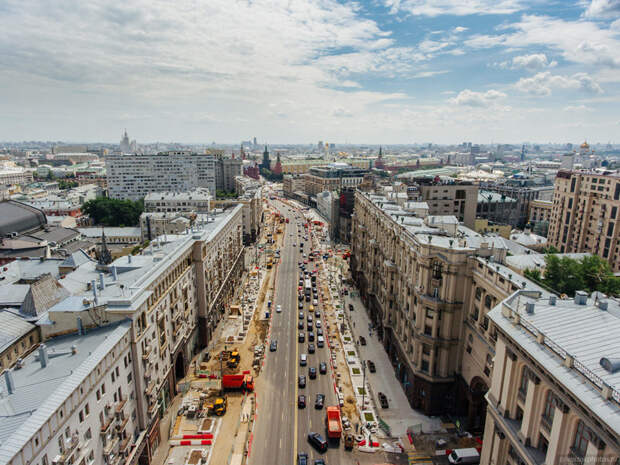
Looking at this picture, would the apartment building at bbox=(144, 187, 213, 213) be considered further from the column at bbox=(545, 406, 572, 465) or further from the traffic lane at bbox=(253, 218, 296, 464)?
the column at bbox=(545, 406, 572, 465)

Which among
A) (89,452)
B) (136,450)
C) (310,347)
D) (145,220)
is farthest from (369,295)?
(145,220)

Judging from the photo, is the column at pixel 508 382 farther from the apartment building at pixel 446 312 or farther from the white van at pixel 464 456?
the white van at pixel 464 456

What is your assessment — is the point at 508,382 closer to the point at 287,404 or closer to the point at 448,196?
the point at 287,404

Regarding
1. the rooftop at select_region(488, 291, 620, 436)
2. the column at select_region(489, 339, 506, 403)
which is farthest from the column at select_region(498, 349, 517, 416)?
the rooftop at select_region(488, 291, 620, 436)

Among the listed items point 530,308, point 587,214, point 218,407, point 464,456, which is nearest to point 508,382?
point 530,308

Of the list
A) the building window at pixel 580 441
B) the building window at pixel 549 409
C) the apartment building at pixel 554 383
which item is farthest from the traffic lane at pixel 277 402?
the building window at pixel 580 441

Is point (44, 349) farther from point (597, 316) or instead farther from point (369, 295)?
point (369, 295)
